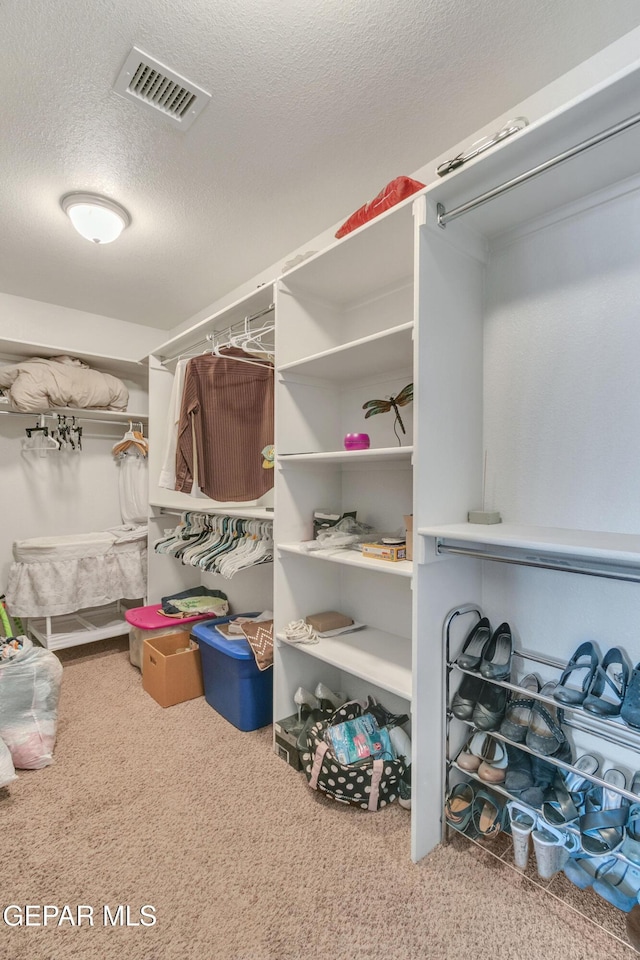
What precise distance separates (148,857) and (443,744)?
3.39 feet

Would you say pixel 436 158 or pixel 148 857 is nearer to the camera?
pixel 148 857

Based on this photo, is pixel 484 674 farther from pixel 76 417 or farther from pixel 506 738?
pixel 76 417

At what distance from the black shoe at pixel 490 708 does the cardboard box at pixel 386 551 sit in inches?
20.3

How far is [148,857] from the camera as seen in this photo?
1.44m

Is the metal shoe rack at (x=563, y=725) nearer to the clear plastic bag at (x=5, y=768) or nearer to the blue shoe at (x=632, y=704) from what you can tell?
the blue shoe at (x=632, y=704)

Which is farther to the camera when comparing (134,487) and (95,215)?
(134,487)

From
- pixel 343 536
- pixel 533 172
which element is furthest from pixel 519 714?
pixel 533 172

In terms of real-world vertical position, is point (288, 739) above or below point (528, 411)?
below

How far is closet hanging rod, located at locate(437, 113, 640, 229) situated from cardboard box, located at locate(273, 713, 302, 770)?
6.75 ft

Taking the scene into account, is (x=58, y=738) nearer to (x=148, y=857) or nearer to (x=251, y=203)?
(x=148, y=857)

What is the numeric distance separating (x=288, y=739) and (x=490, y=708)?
Result: 3.02 ft

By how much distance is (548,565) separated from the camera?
1187 mm

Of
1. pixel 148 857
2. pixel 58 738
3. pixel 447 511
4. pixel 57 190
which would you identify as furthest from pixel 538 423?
pixel 58 738

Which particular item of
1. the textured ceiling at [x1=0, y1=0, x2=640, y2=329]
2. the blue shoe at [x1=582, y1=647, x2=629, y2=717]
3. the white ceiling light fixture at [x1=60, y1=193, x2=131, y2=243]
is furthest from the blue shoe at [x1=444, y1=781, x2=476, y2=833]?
the white ceiling light fixture at [x1=60, y1=193, x2=131, y2=243]
